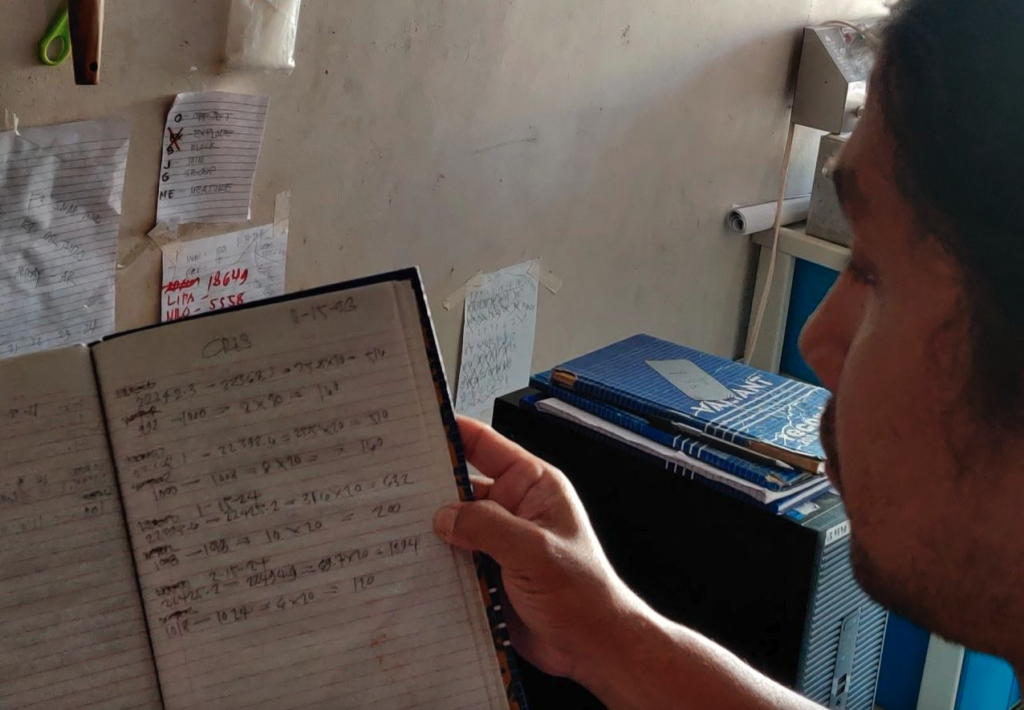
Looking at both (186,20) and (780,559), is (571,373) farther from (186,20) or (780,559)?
(186,20)

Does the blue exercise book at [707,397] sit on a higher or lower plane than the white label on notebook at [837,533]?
higher

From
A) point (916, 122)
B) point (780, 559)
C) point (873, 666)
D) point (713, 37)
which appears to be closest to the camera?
point (916, 122)

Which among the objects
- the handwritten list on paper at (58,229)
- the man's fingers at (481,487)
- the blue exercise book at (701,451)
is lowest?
the blue exercise book at (701,451)

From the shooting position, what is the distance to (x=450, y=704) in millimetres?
721

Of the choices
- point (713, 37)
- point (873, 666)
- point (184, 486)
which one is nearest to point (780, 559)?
point (873, 666)

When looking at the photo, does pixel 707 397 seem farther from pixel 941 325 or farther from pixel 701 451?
pixel 941 325

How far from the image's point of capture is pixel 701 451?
1.07 meters

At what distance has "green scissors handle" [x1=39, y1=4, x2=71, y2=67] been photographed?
957 mm

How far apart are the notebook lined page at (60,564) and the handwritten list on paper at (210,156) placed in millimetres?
452

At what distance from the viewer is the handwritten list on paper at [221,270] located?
1.14 meters

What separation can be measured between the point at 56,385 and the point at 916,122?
571mm

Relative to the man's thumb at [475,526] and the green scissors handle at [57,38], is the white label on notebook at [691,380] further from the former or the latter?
the green scissors handle at [57,38]

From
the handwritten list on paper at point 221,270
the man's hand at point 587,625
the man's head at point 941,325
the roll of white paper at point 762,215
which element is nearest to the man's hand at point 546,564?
the man's hand at point 587,625

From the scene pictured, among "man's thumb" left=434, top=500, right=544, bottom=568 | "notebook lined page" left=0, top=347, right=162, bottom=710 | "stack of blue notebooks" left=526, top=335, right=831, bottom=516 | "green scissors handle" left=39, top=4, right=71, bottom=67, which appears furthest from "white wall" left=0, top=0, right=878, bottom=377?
"man's thumb" left=434, top=500, right=544, bottom=568
